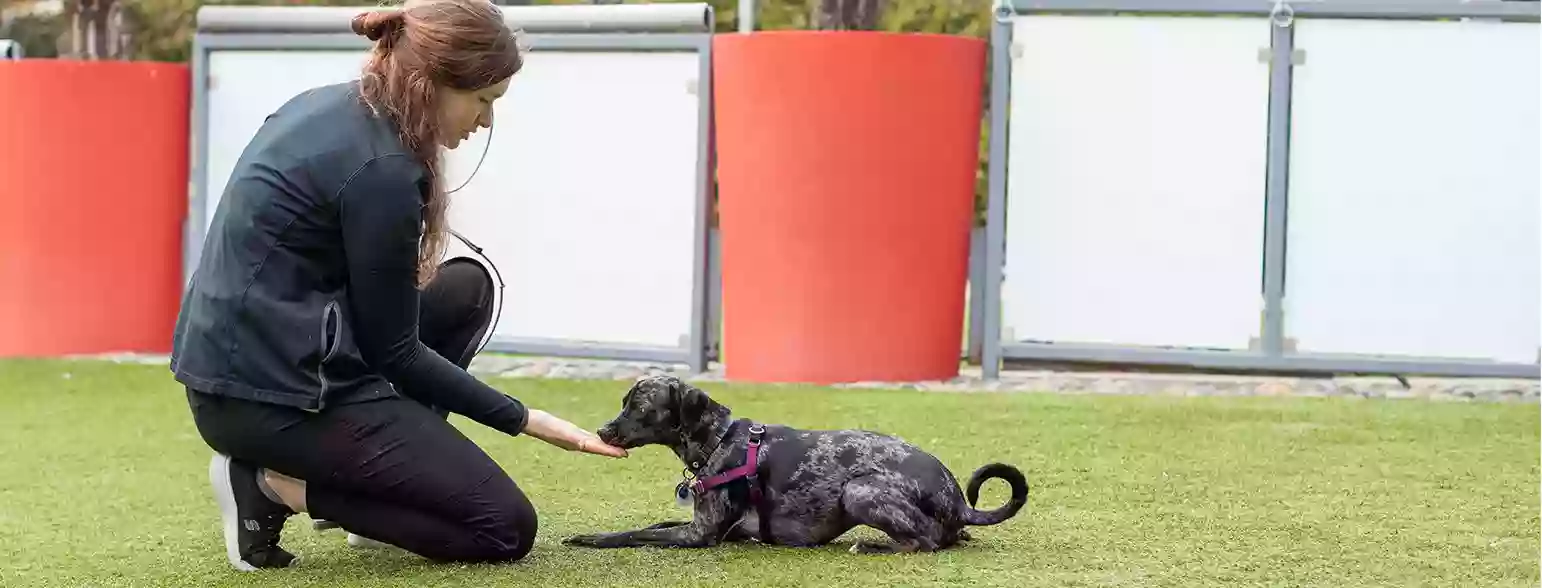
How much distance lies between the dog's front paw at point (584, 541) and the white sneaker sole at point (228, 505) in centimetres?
80

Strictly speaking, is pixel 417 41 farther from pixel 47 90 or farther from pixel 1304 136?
pixel 47 90

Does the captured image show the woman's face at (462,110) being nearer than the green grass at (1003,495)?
Yes

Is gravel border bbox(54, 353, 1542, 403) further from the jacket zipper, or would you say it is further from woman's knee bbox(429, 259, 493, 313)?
the jacket zipper

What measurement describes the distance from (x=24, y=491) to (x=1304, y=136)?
5.95m

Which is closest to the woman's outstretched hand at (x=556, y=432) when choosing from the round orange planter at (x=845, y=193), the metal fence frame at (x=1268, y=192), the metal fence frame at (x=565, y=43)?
the round orange planter at (x=845, y=193)

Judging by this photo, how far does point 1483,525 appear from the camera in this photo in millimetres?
5496

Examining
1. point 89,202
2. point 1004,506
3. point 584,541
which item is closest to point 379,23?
point 584,541

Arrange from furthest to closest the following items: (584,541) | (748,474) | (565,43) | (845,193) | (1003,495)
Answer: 1. (565,43)
2. (845,193)
3. (1003,495)
4. (584,541)
5. (748,474)

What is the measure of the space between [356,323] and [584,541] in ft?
3.13

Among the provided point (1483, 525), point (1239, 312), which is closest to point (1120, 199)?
point (1239, 312)

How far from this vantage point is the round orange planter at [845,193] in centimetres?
918

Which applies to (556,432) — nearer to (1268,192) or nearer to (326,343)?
(326,343)

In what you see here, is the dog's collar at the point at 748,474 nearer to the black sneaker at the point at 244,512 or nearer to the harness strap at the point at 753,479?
the harness strap at the point at 753,479

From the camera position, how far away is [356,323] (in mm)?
4480
